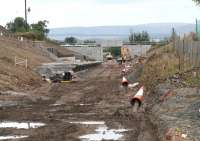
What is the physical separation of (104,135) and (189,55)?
58.7 ft

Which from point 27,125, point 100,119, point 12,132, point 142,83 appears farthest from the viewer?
point 142,83

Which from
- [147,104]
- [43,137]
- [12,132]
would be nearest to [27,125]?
[12,132]

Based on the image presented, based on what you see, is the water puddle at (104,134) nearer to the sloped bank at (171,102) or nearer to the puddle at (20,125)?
the sloped bank at (171,102)

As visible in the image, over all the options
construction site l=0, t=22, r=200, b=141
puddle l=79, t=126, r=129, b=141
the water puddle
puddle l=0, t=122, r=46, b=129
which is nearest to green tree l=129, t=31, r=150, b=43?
construction site l=0, t=22, r=200, b=141

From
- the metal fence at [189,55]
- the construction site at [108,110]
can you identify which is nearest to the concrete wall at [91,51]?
the construction site at [108,110]

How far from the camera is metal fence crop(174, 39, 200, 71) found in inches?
1184

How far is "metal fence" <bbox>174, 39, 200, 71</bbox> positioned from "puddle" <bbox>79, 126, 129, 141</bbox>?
1370 centimetres

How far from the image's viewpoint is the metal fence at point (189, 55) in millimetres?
30078

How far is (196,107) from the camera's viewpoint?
18750 mm

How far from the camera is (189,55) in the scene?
108 ft

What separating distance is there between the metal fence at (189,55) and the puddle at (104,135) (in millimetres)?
13702

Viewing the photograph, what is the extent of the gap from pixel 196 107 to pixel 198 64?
37.4 ft

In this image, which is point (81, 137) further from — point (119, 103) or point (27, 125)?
point (119, 103)

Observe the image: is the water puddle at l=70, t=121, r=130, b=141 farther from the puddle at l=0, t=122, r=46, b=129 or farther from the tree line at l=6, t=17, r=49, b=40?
the tree line at l=6, t=17, r=49, b=40
